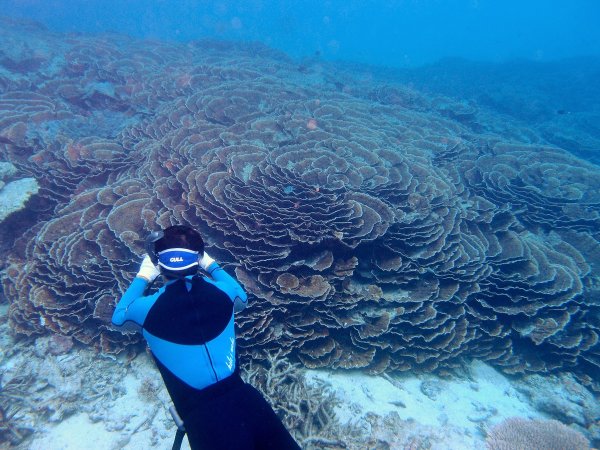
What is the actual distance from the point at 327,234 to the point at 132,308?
3242 millimetres

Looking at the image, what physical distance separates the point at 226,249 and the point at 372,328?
278 cm

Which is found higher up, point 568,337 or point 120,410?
point 568,337

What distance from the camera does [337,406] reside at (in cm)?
457

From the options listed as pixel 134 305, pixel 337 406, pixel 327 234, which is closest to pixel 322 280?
pixel 327 234

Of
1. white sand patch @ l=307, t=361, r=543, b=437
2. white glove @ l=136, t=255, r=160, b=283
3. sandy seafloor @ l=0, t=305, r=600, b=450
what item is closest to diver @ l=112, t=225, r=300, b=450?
white glove @ l=136, t=255, r=160, b=283

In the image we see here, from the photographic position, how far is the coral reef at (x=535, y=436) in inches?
167

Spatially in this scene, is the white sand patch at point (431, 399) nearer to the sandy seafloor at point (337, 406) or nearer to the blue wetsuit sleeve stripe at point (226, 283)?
the sandy seafloor at point (337, 406)

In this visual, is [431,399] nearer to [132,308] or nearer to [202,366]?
[202,366]

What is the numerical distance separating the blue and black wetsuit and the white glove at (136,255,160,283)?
0.23 metres

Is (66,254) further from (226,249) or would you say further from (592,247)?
(592,247)

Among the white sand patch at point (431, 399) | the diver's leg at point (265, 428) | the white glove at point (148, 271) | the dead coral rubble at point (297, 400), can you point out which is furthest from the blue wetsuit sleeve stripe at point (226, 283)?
the white sand patch at point (431, 399)

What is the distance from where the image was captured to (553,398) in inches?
207

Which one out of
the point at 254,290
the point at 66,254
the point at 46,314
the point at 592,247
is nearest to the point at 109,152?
the point at 66,254

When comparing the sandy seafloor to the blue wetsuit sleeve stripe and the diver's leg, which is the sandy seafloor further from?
the blue wetsuit sleeve stripe
